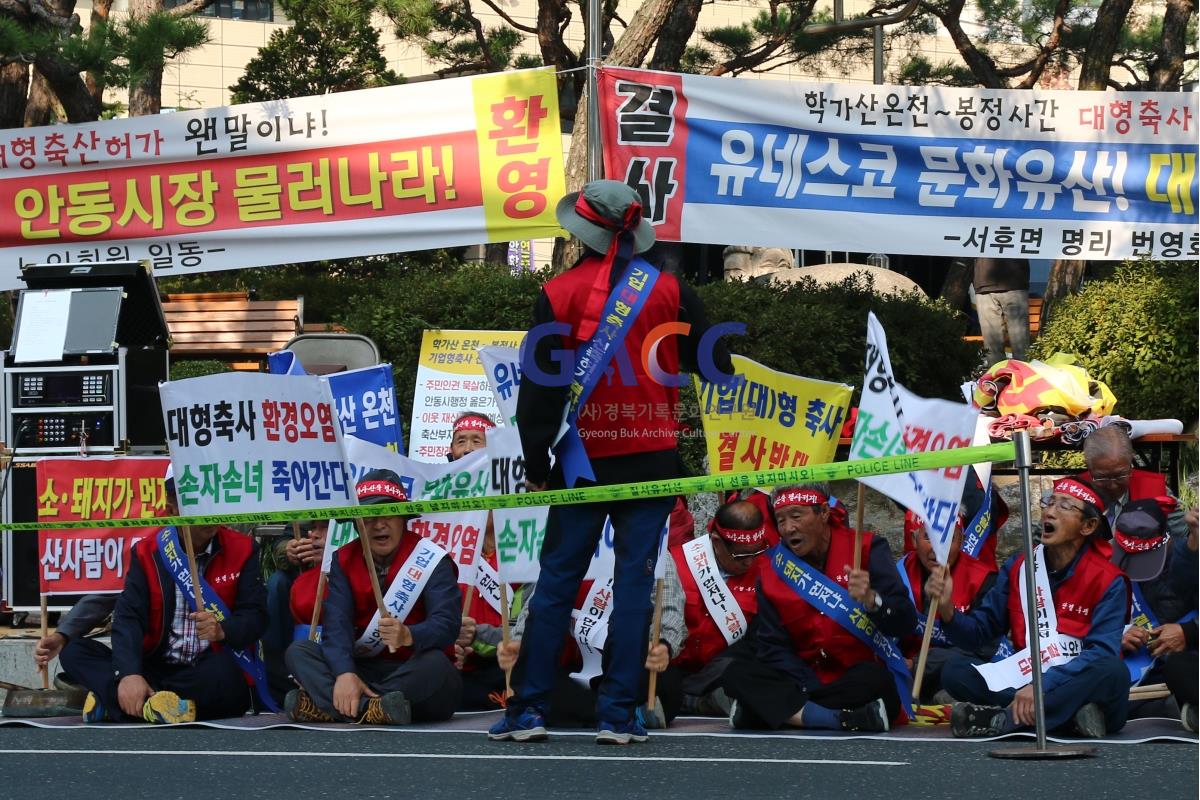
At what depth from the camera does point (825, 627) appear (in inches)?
274

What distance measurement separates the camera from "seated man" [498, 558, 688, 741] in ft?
22.7

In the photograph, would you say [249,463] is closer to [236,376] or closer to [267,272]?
[236,376]

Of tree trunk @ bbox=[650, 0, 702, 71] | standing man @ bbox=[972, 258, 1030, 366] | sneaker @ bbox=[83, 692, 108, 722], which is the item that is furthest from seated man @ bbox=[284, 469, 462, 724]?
Result: standing man @ bbox=[972, 258, 1030, 366]

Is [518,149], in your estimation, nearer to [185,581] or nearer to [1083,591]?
[185,581]

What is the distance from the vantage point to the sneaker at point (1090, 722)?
20.9ft

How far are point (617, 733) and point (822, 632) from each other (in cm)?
111

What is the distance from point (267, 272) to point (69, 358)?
1046 cm

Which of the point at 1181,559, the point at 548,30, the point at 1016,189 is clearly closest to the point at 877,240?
the point at 1016,189

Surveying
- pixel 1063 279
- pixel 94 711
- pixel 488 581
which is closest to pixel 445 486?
pixel 488 581

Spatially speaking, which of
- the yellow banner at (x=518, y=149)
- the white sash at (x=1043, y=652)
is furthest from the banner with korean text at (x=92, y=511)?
the white sash at (x=1043, y=652)

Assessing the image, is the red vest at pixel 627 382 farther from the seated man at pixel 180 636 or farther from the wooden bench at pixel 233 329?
the wooden bench at pixel 233 329

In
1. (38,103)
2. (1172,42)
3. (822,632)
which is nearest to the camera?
(822,632)

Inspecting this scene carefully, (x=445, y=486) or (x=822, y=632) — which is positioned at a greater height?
(x=445, y=486)

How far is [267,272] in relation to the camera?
65.5 ft
